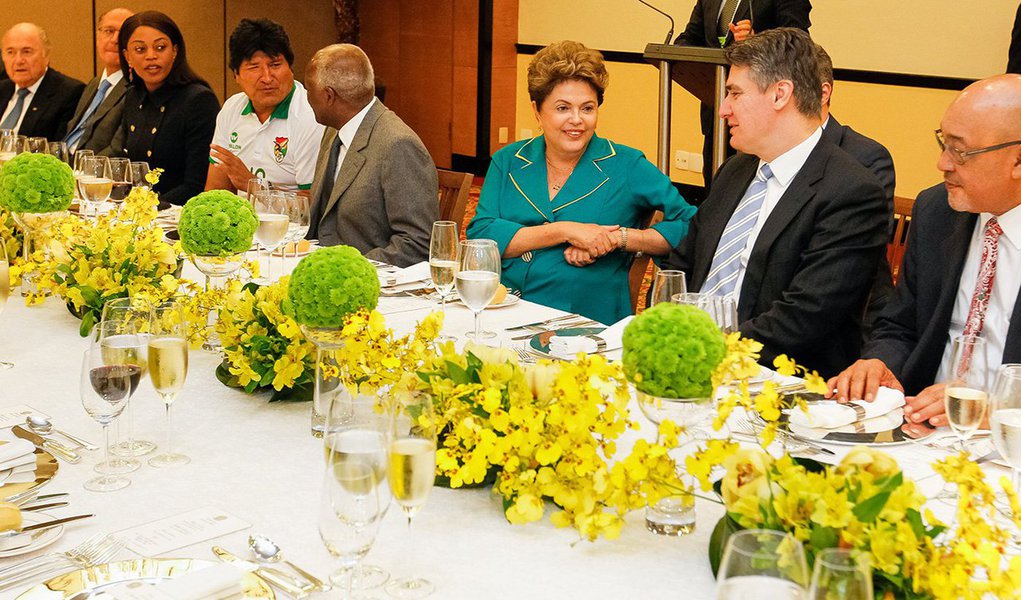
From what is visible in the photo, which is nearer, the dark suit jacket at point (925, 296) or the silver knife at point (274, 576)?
the silver knife at point (274, 576)

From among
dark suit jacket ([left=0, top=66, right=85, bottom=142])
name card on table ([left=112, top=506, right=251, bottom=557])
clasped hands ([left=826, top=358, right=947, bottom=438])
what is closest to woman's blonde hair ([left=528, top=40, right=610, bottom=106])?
clasped hands ([left=826, top=358, right=947, bottom=438])

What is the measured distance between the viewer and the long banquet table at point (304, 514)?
134 centimetres

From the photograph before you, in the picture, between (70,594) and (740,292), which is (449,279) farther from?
(70,594)

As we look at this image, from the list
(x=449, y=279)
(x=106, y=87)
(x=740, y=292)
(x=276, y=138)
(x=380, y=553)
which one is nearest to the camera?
(x=380, y=553)

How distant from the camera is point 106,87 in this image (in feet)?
19.7

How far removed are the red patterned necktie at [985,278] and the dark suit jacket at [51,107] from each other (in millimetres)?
5277

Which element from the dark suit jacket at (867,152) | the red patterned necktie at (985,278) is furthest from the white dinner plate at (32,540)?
the dark suit jacket at (867,152)

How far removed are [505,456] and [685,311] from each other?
0.98 feet

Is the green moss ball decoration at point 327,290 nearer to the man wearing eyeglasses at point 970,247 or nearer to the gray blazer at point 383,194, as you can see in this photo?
the man wearing eyeglasses at point 970,247

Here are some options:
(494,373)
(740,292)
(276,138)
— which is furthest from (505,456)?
(276,138)

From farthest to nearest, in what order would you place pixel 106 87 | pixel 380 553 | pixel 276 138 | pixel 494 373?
pixel 106 87
pixel 276 138
pixel 494 373
pixel 380 553

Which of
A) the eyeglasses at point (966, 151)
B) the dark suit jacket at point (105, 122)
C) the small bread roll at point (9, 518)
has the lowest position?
the small bread roll at point (9, 518)

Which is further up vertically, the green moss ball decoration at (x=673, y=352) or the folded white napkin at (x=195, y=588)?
the green moss ball decoration at (x=673, y=352)

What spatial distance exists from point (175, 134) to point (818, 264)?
348 cm
